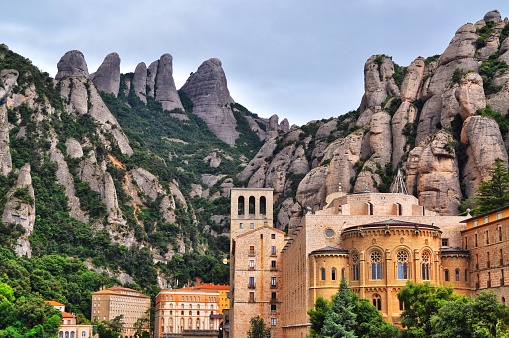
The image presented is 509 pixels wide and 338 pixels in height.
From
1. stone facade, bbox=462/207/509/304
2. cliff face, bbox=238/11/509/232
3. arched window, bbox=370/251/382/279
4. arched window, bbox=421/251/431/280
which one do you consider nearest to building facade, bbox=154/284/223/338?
cliff face, bbox=238/11/509/232

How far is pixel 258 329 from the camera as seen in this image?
94688mm

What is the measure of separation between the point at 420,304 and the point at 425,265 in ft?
26.6

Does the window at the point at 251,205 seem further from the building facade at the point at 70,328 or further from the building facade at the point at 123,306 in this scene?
the building facade at the point at 123,306

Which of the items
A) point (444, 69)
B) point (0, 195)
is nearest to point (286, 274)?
point (444, 69)

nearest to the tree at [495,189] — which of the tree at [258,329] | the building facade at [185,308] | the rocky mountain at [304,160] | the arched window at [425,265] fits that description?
the rocky mountain at [304,160]

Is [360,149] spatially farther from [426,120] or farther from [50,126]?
[50,126]

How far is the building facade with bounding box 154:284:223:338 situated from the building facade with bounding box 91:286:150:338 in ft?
18.2

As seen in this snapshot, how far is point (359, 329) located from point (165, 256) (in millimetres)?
131644

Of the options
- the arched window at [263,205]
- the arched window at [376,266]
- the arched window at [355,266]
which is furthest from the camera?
the arched window at [263,205]

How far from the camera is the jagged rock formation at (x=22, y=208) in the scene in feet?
513

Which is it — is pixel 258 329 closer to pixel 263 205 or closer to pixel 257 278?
pixel 257 278

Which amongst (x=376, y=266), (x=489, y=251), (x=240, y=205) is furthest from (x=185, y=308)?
(x=489, y=251)

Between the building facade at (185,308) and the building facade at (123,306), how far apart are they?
5.54 meters

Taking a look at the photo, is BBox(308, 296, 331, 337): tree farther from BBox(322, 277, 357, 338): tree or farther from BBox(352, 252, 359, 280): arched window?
BBox(352, 252, 359, 280): arched window
